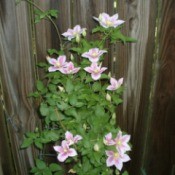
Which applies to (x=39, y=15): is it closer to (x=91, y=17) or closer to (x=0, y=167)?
(x=91, y=17)

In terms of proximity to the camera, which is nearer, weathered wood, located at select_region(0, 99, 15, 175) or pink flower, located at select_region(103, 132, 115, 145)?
pink flower, located at select_region(103, 132, 115, 145)

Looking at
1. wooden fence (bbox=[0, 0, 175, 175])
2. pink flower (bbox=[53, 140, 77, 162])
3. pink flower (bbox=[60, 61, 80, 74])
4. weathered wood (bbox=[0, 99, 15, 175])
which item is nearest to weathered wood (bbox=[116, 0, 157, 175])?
wooden fence (bbox=[0, 0, 175, 175])

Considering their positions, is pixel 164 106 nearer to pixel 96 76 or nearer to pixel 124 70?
pixel 124 70

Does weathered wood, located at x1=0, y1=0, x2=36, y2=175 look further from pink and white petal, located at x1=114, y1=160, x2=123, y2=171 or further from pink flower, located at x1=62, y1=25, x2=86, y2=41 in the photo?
pink and white petal, located at x1=114, y1=160, x2=123, y2=171

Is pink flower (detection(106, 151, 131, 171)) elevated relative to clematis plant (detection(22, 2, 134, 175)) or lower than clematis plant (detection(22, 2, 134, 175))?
lower

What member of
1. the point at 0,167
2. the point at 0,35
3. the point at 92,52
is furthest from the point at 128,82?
the point at 0,167

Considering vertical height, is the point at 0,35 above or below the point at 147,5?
below

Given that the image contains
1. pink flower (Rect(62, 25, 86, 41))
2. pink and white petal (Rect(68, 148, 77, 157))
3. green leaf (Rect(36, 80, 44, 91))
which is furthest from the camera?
green leaf (Rect(36, 80, 44, 91))

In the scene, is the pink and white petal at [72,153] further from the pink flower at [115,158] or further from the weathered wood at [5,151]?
the weathered wood at [5,151]

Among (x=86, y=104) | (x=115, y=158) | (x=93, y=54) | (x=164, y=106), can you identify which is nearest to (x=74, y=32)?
(x=93, y=54)
